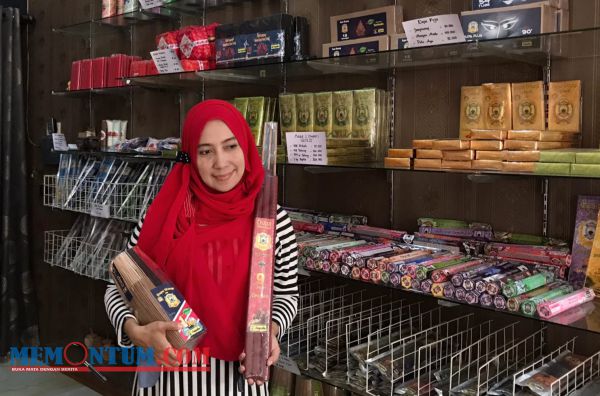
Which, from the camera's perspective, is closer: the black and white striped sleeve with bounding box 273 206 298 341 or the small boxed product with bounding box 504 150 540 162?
the small boxed product with bounding box 504 150 540 162

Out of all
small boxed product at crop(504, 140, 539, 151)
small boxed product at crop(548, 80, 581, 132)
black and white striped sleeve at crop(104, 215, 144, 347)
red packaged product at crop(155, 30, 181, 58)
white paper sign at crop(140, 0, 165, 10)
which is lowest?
black and white striped sleeve at crop(104, 215, 144, 347)

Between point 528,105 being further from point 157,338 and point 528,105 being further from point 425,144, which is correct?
point 157,338

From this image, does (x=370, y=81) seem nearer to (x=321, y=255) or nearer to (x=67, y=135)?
(x=321, y=255)

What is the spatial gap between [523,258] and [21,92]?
3446 millimetres

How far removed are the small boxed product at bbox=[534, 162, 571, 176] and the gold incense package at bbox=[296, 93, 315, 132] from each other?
2.98ft

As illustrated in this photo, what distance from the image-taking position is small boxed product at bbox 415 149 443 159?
1.80 m

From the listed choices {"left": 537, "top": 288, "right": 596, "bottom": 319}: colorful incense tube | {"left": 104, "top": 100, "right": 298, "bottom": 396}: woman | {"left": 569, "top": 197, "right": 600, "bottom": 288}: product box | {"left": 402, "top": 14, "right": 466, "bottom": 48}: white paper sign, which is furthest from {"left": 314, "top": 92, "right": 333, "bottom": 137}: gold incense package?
{"left": 537, "top": 288, "right": 596, "bottom": 319}: colorful incense tube

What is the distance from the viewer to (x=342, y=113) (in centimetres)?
219

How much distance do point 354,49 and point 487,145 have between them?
694mm

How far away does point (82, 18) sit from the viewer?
3.85 m

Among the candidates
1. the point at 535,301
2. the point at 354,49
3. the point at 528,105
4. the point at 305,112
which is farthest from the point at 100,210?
the point at 535,301

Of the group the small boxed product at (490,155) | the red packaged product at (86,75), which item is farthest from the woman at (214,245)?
the red packaged product at (86,75)

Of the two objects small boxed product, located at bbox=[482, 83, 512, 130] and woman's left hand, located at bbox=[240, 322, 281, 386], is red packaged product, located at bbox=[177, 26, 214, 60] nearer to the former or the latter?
small boxed product, located at bbox=[482, 83, 512, 130]

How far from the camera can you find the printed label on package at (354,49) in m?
2.13
